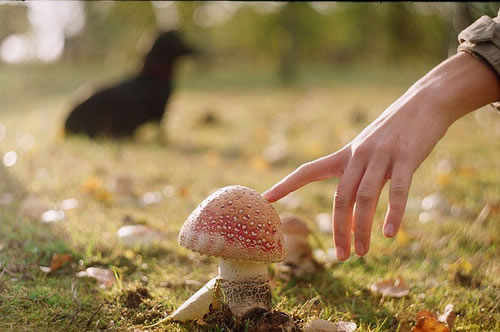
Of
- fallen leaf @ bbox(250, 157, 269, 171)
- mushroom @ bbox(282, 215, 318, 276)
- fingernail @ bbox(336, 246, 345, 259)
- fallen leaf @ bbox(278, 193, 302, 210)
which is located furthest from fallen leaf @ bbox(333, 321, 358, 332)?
fallen leaf @ bbox(250, 157, 269, 171)

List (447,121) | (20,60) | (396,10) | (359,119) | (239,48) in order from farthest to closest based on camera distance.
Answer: (239,48) < (20,60) < (359,119) < (396,10) < (447,121)

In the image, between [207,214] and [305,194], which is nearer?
[207,214]

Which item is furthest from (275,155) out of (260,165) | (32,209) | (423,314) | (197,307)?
(197,307)

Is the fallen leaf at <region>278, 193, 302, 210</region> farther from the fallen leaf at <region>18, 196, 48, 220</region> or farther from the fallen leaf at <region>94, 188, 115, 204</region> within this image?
the fallen leaf at <region>18, 196, 48, 220</region>

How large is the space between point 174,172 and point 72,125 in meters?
1.94

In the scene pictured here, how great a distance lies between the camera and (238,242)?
1.76 meters

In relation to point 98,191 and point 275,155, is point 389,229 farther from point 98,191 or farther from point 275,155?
point 275,155

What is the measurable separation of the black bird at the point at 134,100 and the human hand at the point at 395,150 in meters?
4.58

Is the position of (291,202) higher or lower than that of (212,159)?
higher

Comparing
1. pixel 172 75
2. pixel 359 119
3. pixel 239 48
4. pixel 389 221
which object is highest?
pixel 389 221

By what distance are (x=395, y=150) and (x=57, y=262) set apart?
1.45m

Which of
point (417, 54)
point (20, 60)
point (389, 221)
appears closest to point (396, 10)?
point (417, 54)

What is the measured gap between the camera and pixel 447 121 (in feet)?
5.96

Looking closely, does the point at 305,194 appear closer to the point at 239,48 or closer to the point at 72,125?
the point at 72,125
